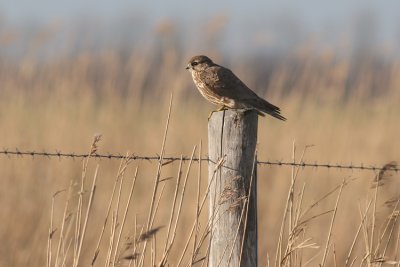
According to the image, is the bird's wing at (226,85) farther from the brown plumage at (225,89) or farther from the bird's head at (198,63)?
the bird's head at (198,63)

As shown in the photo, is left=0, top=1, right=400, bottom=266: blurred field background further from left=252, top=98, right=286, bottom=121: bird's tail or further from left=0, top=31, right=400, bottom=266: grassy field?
left=252, top=98, right=286, bottom=121: bird's tail

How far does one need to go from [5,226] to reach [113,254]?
4.01m

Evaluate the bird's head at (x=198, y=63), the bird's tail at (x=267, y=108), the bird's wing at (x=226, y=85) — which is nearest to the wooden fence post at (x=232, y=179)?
the bird's tail at (x=267, y=108)

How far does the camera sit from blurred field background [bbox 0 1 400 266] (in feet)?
25.5

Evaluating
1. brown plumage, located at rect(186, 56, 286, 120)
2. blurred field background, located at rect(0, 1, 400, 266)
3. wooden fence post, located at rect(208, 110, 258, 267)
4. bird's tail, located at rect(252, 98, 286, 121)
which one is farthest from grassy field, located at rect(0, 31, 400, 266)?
wooden fence post, located at rect(208, 110, 258, 267)

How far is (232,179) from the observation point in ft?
11.5

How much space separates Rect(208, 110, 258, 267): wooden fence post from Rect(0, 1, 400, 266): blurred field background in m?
3.69

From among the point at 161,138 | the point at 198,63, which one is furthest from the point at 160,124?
the point at 198,63

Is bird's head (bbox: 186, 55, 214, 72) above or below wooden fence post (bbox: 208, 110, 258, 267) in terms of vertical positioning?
above

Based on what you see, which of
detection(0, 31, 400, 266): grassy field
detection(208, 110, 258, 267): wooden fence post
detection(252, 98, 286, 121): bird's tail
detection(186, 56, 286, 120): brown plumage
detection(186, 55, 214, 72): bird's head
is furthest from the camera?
detection(0, 31, 400, 266): grassy field

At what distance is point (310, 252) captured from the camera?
24.4ft

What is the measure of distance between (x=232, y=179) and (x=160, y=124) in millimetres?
5918

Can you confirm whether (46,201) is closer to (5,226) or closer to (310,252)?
(5,226)

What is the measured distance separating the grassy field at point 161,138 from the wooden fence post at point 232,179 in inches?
127
